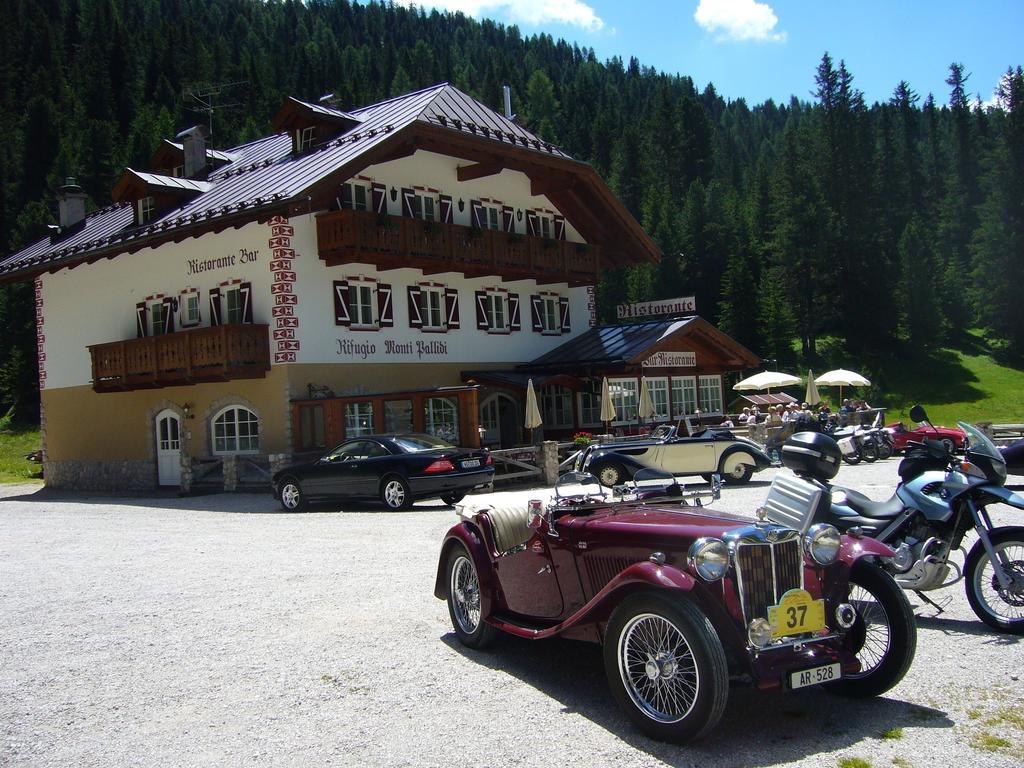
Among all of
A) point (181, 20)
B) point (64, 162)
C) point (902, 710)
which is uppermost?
point (181, 20)

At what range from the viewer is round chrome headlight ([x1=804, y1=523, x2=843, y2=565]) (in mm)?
5066

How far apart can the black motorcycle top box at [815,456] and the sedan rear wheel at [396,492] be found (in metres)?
10.9

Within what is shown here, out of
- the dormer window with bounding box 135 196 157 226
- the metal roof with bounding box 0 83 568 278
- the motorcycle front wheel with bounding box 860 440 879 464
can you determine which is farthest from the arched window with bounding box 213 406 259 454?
the motorcycle front wheel with bounding box 860 440 879 464

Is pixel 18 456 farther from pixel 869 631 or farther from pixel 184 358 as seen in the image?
pixel 869 631

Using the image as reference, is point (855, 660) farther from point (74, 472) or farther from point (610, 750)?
point (74, 472)

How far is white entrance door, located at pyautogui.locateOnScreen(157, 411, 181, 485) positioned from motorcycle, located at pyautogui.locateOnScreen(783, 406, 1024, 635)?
22.5 metres

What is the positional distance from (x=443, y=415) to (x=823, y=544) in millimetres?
18139

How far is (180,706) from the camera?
18.1 ft

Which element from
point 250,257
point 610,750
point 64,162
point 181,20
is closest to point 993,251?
point 250,257

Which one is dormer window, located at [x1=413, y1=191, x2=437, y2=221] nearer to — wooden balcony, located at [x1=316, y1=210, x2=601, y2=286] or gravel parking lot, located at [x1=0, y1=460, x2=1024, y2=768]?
wooden balcony, located at [x1=316, y1=210, x2=601, y2=286]

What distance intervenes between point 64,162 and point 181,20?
37.2m

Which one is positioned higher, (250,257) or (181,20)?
(181,20)

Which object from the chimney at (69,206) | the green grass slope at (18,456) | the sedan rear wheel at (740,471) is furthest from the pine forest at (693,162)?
the sedan rear wheel at (740,471)

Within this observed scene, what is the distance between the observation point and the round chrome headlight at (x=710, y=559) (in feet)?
15.4
